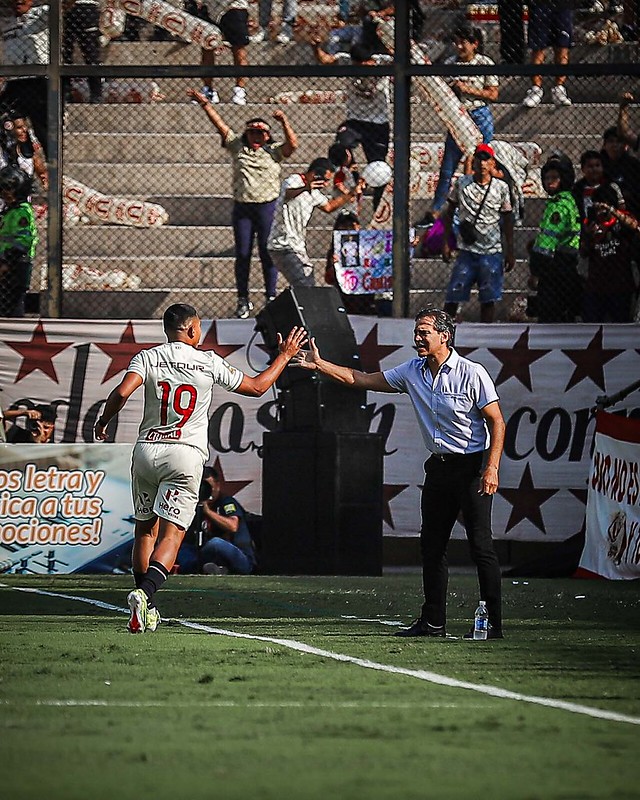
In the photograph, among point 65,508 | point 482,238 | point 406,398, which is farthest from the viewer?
point 482,238

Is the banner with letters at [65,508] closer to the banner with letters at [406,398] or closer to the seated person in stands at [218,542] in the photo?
the seated person in stands at [218,542]

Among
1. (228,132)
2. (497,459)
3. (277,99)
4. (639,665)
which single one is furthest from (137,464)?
(277,99)

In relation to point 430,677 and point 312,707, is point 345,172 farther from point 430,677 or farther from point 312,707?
point 312,707

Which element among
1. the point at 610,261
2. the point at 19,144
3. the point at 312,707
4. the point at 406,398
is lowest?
the point at 312,707

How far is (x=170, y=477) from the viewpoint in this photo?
974cm

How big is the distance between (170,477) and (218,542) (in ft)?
19.1

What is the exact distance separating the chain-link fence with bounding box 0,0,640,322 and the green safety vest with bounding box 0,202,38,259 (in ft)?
0.47

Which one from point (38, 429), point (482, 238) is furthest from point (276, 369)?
point (482, 238)

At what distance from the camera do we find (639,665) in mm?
8008

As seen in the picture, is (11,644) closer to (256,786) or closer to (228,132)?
(256,786)

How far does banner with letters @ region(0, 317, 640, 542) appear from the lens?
16.8m

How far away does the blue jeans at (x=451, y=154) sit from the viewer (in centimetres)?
1816

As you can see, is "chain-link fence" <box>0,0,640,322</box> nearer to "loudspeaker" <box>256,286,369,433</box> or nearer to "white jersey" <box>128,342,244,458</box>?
"loudspeaker" <box>256,286,369,433</box>

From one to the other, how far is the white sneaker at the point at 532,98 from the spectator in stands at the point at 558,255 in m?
1.89
